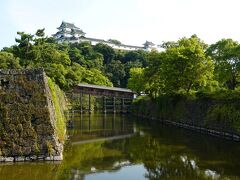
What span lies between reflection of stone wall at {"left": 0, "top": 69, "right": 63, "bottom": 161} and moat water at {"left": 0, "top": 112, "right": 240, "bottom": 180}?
89 centimetres

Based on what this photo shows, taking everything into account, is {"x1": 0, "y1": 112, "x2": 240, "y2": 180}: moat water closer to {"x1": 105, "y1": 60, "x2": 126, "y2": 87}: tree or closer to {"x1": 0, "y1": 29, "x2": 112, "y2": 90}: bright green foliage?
{"x1": 0, "y1": 29, "x2": 112, "y2": 90}: bright green foliage

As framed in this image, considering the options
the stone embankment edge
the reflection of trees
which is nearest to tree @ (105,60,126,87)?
the stone embankment edge

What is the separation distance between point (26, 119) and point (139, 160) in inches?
257

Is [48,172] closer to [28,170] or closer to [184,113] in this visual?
[28,170]

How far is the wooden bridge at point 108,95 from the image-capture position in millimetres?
54625

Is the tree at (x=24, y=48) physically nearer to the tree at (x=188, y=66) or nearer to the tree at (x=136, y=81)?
the tree at (x=188, y=66)

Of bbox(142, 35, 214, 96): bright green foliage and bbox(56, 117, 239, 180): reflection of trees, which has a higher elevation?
bbox(142, 35, 214, 96): bright green foliage

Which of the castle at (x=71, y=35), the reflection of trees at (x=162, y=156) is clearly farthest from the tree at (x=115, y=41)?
the reflection of trees at (x=162, y=156)

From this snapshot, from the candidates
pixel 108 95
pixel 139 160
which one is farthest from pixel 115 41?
pixel 139 160

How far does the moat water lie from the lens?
50.9 ft

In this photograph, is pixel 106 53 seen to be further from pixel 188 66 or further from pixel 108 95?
pixel 188 66

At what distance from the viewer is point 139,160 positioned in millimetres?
19094

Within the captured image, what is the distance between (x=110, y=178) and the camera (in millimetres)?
15180

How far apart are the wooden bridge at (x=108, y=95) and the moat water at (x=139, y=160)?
26.8m
